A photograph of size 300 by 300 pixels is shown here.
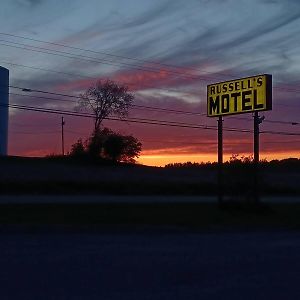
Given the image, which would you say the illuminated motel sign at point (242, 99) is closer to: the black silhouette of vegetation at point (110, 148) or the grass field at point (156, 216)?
the grass field at point (156, 216)

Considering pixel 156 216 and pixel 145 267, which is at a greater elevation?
pixel 156 216

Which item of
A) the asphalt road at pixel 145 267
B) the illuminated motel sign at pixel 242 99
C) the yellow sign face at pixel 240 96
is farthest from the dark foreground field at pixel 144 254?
the yellow sign face at pixel 240 96

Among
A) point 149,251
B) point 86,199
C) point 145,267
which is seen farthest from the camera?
point 86,199

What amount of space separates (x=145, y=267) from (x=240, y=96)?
23583 mm

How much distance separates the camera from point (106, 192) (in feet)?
187

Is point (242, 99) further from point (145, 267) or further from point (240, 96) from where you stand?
point (145, 267)

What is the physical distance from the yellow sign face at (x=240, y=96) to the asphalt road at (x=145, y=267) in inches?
533

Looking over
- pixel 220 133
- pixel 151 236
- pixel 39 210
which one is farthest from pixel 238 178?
pixel 151 236

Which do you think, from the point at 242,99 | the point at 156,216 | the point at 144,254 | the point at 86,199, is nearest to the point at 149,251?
the point at 144,254

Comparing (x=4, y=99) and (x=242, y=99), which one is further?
(x=4, y=99)

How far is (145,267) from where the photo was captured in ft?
49.8

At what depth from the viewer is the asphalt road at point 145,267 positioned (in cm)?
1180

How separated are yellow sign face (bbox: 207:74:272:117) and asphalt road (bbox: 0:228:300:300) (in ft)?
44.4

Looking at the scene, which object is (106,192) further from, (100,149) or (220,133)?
(100,149)
